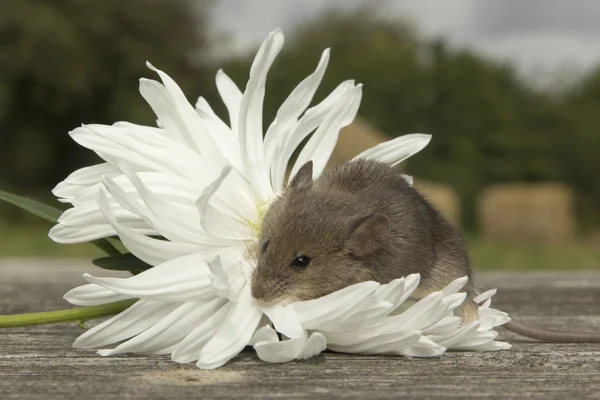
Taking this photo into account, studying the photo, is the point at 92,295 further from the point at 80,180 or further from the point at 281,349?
the point at 281,349

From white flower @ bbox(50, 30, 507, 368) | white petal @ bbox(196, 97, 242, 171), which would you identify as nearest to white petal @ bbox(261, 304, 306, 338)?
white flower @ bbox(50, 30, 507, 368)

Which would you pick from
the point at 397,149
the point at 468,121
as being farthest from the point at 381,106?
the point at 397,149

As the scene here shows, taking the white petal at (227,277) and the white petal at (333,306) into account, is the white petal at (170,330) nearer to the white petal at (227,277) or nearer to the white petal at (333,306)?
the white petal at (227,277)

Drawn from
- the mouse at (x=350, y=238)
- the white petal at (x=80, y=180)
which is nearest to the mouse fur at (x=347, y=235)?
the mouse at (x=350, y=238)

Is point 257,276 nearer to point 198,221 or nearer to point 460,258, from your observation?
point 198,221

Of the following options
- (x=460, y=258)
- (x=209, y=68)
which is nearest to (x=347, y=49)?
(x=209, y=68)

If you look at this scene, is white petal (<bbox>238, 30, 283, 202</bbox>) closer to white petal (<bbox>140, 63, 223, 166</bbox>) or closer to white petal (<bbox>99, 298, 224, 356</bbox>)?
white petal (<bbox>140, 63, 223, 166</bbox>)
